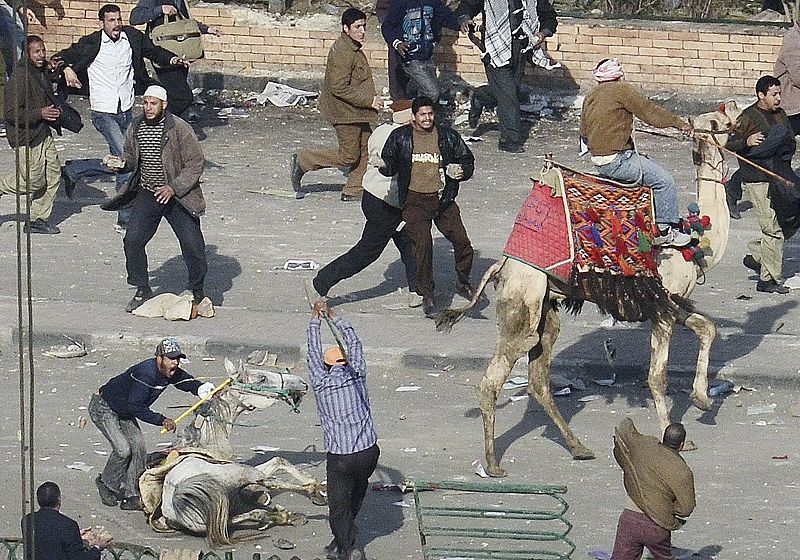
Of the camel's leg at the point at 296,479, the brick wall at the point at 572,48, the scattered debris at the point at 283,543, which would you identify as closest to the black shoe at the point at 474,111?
the brick wall at the point at 572,48

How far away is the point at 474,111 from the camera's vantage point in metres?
18.9

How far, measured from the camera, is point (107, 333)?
1235cm

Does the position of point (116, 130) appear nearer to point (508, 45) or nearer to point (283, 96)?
point (283, 96)

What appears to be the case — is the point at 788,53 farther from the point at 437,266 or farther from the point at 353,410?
A: the point at 353,410

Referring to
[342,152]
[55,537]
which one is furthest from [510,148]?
[55,537]

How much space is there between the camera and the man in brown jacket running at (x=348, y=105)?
1553cm

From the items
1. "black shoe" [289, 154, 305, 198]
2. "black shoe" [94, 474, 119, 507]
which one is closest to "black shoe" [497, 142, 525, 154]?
"black shoe" [289, 154, 305, 198]

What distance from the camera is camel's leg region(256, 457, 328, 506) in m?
9.20

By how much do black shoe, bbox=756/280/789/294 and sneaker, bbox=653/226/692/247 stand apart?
3171 mm

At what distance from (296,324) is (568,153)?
5.89 meters

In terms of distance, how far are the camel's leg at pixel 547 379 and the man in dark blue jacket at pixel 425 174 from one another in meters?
2.25

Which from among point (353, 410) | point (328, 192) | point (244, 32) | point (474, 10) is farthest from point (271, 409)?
point (244, 32)

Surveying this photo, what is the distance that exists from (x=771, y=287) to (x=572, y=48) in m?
6.33

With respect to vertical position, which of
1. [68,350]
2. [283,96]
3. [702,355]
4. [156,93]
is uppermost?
[156,93]
